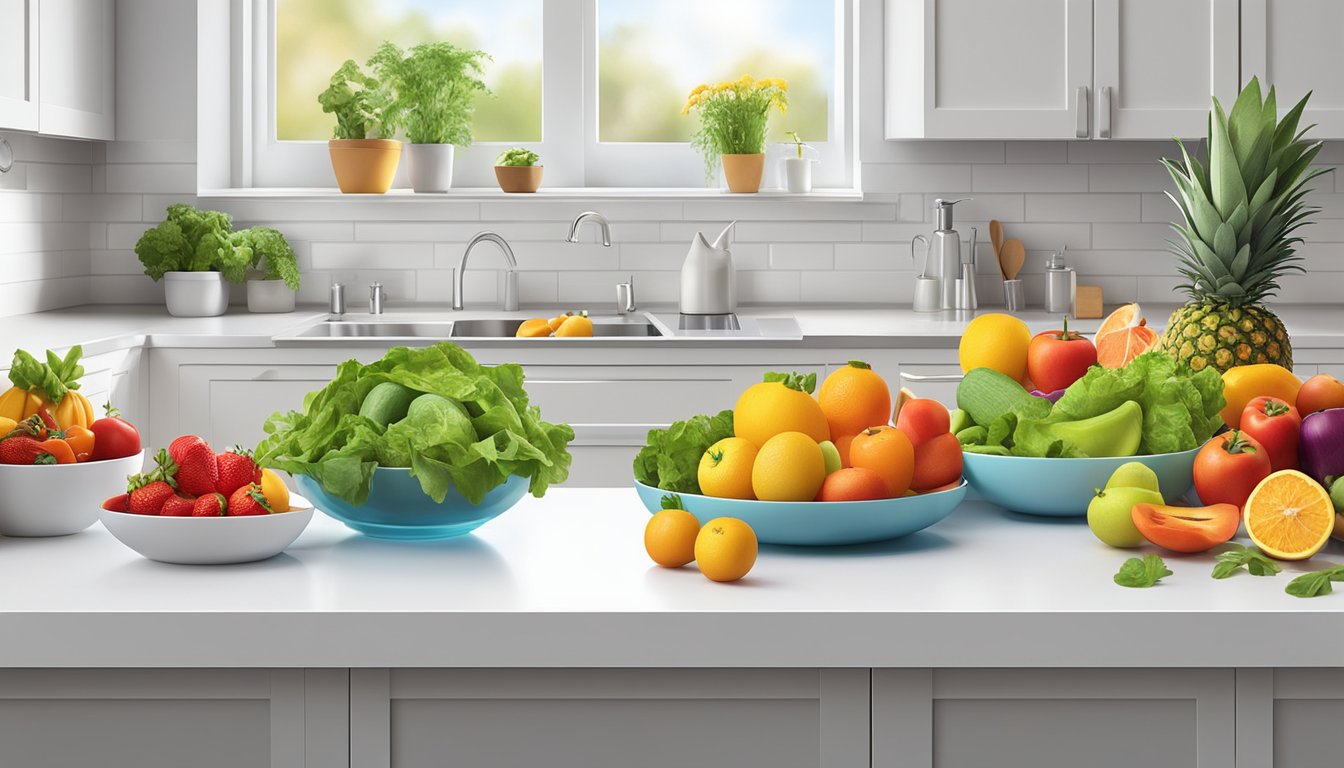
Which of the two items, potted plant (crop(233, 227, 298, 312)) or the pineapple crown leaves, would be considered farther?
potted plant (crop(233, 227, 298, 312))

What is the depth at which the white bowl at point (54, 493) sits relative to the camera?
4.81ft

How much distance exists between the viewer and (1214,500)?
151 cm

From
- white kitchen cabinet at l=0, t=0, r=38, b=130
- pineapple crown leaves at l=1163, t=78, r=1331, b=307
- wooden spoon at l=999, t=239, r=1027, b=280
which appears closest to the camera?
pineapple crown leaves at l=1163, t=78, r=1331, b=307

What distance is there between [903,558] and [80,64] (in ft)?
10.8

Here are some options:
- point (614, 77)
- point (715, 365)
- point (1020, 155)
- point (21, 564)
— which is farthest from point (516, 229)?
point (21, 564)

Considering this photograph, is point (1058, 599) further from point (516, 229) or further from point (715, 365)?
point (516, 229)

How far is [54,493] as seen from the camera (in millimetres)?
1480

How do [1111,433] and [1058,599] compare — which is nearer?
[1058,599]

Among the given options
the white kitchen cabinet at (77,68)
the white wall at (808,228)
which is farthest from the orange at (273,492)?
the white wall at (808,228)

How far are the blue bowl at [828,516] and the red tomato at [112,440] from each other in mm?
598

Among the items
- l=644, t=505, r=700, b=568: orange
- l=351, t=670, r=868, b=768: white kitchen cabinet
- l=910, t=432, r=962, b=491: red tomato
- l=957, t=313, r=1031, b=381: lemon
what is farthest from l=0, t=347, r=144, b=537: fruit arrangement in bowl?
l=957, t=313, r=1031, b=381: lemon

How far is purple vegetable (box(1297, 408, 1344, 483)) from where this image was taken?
4.92ft

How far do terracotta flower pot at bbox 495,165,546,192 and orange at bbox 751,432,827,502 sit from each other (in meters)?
3.05

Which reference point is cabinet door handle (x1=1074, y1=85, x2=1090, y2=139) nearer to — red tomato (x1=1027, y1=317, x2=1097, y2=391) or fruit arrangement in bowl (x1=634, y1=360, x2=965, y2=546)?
red tomato (x1=1027, y1=317, x2=1097, y2=391)
